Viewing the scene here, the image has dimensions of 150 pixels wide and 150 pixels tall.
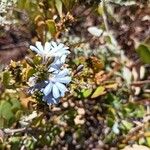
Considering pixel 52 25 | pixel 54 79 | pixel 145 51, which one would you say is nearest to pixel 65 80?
pixel 54 79

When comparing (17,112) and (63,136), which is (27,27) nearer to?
(17,112)

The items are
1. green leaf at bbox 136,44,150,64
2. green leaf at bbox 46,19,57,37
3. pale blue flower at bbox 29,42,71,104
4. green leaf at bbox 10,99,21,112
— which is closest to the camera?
pale blue flower at bbox 29,42,71,104

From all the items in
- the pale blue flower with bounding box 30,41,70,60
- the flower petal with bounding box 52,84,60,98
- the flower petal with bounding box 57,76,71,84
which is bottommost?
the flower petal with bounding box 52,84,60,98

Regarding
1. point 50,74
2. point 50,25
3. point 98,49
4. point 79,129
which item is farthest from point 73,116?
point 50,74

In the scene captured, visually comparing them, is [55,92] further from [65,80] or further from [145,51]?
[145,51]

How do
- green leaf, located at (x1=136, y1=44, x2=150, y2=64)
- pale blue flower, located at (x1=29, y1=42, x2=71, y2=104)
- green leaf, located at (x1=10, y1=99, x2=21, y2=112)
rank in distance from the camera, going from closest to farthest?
pale blue flower, located at (x1=29, y1=42, x2=71, y2=104) → green leaf, located at (x1=10, y1=99, x2=21, y2=112) → green leaf, located at (x1=136, y1=44, x2=150, y2=64)

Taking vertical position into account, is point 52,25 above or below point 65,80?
above

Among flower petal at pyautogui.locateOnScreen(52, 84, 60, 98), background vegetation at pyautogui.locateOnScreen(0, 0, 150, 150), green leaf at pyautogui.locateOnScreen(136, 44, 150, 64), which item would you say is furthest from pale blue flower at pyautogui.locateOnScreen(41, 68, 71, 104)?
green leaf at pyautogui.locateOnScreen(136, 44, 150, 64)

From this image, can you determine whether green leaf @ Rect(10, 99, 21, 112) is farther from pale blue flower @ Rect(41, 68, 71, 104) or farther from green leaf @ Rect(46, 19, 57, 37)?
pale blue flower @ Rect(41, 68, 71, 104)

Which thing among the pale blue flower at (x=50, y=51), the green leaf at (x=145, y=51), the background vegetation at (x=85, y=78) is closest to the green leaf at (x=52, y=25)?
the background vegetation at (x=85, y=78)

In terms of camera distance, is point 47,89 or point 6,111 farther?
point 6,111

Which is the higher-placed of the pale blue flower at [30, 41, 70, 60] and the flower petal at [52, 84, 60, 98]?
the pale blue flower at [30, 41, 70, 60]
